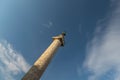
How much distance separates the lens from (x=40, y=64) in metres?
17.8

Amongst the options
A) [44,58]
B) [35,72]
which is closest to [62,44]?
[44,58]

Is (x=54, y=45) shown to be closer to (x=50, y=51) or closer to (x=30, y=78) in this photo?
(x=50, y=51)

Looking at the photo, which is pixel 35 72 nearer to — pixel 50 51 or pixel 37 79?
pixel 37 79

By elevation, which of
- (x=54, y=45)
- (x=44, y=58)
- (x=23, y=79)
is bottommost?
(x=23, y=79)

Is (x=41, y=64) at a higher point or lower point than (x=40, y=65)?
higher

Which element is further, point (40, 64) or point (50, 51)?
point (50, 51)

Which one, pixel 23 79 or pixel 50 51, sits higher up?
pixel 50 51

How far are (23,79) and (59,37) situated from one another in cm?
1124

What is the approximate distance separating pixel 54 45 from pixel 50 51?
204cm

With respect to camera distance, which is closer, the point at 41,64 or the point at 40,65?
the point at 40,65

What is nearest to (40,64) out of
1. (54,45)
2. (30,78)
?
(30,78)

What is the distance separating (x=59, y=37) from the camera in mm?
25125

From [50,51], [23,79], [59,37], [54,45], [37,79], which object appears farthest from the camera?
[59,37]

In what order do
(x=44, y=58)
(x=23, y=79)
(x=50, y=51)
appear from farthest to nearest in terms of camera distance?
1. (x=50, y=51)
2. (x=44, y=58)
3. (x=23, y=79)
